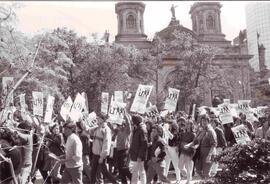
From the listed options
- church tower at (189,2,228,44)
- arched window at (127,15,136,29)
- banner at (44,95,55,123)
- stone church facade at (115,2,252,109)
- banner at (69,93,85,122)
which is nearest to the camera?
banner at (69,93,85,122)

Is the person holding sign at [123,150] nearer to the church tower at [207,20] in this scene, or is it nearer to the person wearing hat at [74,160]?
the person wearing hat at [74,160]

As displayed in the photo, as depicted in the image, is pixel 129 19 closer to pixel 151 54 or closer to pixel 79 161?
pixel 151 54

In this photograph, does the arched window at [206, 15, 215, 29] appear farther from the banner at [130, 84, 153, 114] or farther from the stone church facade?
the banner at [130, 84, 153, 114]

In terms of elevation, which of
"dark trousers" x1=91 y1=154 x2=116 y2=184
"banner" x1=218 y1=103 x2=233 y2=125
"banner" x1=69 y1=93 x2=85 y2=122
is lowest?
"dark trousers" x1=91 y1=154 x2=116 y2=184

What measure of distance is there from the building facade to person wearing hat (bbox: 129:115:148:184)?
150 feet

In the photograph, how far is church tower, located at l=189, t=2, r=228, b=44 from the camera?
186ft

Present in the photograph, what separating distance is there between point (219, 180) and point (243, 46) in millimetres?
51896

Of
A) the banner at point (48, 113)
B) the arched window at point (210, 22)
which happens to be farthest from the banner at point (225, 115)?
the arched window at point (210, 22)

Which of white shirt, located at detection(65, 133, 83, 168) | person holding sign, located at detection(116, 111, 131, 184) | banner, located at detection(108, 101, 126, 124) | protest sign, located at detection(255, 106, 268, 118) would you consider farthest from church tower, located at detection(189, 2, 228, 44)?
white shirt, located at detection(65, 133, 83, 168)

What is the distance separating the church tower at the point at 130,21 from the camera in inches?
2102

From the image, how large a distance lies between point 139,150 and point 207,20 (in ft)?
167

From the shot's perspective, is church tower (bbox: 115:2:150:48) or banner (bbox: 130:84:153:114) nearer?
banner (bbox: 130:84:153:114)

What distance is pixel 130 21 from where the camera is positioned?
180ft

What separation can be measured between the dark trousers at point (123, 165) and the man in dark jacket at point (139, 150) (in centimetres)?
51
